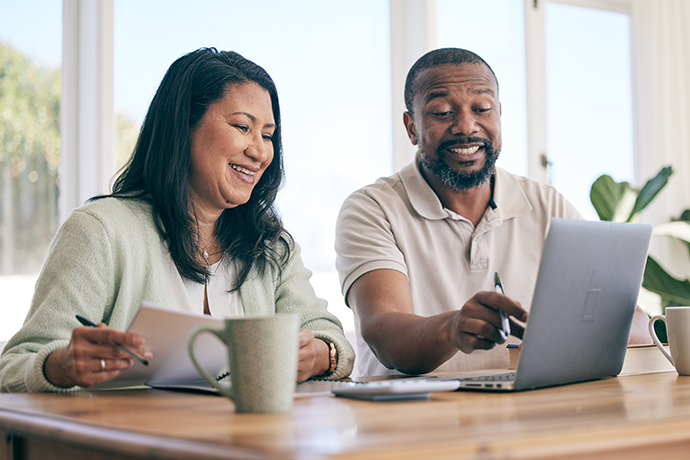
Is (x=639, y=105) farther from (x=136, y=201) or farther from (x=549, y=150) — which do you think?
(x=136, y=201)

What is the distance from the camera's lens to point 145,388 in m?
1.11

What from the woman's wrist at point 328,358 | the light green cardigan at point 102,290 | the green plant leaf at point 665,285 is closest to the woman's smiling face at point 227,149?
the light green cardigan at point 102,290

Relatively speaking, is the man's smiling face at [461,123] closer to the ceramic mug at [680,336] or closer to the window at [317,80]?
the ceramic mug at [680,336]

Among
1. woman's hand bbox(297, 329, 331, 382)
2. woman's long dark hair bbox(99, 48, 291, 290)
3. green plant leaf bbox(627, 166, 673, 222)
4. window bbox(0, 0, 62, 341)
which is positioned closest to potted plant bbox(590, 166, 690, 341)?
green plant leaf bbox(627, 166, 673, 222)

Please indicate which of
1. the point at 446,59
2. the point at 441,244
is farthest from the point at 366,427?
the point at 446,59

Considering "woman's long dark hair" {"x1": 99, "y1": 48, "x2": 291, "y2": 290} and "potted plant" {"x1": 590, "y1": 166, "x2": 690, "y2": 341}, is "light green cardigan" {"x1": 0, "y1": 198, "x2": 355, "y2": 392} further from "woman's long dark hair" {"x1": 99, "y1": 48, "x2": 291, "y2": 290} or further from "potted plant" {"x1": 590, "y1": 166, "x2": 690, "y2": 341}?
"potted plant" {"x1": 590, "y1": 166, "x2": 690, "y2": 341}

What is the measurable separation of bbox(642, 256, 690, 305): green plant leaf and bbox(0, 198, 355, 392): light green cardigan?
2.54 metres

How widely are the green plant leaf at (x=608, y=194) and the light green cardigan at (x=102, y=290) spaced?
94.3 inches

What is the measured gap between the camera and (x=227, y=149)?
1.54m

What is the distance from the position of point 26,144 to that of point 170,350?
84.3 inches

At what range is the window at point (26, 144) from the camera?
269 centimetres

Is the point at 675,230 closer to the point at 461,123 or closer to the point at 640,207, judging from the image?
the point at 640,207

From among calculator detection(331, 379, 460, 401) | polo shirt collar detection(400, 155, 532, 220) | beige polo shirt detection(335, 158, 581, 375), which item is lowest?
calculator detection(331, 379, 460, 401)

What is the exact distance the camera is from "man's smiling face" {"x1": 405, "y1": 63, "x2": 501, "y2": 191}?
1797 millimetres
